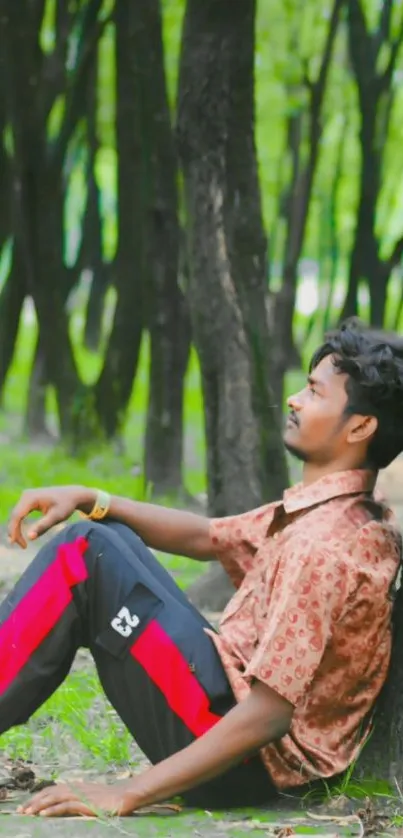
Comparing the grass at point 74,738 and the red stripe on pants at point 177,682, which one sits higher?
the red stripe on pants at point 177,682

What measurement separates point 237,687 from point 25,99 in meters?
9.70

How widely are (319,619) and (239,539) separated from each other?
0.66 metres

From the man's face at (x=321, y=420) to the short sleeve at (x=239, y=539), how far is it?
0.31 meters

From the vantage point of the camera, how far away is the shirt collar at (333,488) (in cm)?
417

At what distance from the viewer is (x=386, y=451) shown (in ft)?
14.0

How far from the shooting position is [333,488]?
4172 millimetres

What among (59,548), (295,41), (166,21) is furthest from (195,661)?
(295,41)

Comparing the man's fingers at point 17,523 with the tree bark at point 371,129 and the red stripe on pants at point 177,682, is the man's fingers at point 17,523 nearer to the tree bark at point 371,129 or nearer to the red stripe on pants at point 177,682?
the red stripe on pants at point 177,682

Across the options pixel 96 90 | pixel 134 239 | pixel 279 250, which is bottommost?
pixel 279 250

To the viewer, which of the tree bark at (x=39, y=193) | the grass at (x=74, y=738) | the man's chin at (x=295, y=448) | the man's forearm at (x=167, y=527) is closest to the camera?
the man's chin at (x=295, y=448)

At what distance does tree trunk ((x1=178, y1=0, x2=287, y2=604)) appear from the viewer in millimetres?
7512

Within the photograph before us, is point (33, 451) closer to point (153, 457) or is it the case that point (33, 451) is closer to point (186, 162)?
point (153, 457)

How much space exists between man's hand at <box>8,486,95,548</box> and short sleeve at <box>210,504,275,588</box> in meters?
0.37

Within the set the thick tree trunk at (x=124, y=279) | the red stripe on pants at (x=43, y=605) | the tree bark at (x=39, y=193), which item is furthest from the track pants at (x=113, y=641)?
the thick tree trunk at (x=124, y=279)
